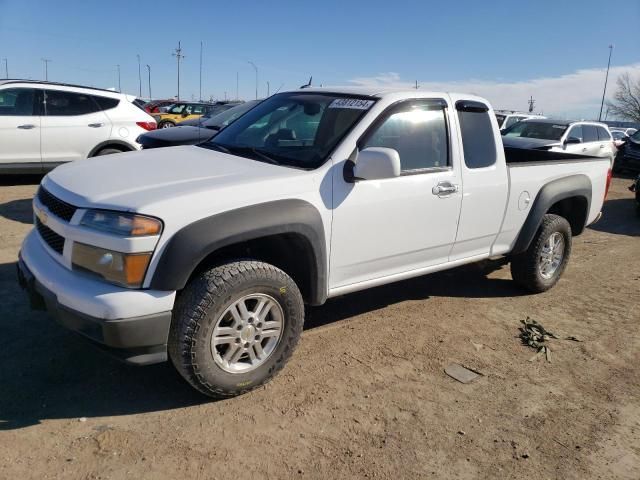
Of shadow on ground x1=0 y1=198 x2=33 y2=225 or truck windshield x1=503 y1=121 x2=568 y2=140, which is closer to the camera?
shadow on ground x1=0 y1=198 x2=33 y2=225

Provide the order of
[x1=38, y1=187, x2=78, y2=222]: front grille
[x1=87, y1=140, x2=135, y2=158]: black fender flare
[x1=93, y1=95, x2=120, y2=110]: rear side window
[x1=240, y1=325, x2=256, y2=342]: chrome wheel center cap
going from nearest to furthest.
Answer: [x1=38, y1=187, x2=78, y2=222]: front grille → [x1=240, y1=325, x2=256, y2=342]: chrome wheel center cap → [x1=87, y1=140, x2=135, y2=158]: black fender flare → [x1=93, y1=95, x2=120, y2=110]: rear side window

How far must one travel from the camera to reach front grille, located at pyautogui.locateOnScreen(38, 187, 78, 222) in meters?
2.93

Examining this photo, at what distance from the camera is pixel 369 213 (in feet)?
11.5

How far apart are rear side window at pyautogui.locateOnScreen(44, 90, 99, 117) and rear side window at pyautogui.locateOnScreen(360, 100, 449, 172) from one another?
21.0 feet

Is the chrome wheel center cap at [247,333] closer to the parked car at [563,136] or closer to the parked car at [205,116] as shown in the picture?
the parked car at [205,116]

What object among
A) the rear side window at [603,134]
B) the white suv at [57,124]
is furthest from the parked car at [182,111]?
the rear side window at [603,134]

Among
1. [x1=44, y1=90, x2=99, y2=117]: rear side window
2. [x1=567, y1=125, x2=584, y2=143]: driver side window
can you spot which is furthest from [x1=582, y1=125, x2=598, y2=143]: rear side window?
[x1=44, y1=90, x2=99, y2=117]: rear side window

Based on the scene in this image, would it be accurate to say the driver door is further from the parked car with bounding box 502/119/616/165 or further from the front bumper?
the parked car with bounding box 502/119/616/165

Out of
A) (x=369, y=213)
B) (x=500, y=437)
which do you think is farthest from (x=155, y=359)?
(x=500, y=437)

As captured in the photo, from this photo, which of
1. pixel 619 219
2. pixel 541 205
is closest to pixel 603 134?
pixel 619 219

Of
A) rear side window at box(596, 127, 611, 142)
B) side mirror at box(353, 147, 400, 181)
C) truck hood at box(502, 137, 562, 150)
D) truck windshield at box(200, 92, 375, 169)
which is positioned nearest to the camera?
side mirror at box(353, 147, 400, 181)

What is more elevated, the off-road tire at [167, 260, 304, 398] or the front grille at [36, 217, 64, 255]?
the front grille at [36, 217, 64, 255]

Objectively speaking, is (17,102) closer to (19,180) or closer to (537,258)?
(19,180)

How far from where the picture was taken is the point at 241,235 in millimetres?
2955
